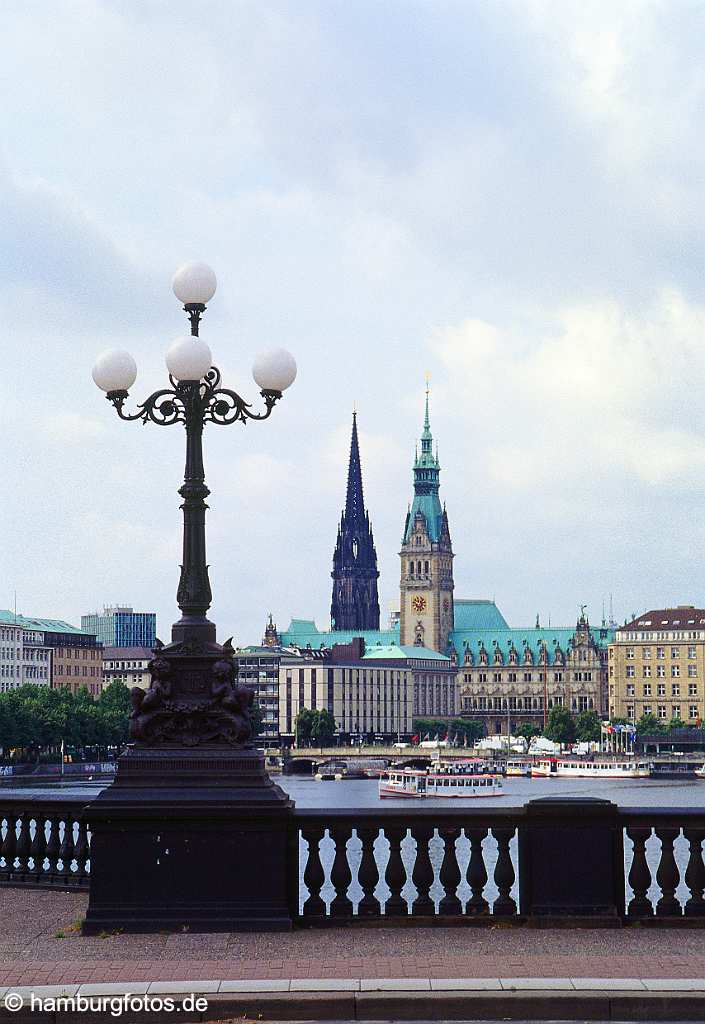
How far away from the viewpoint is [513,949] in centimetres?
1183

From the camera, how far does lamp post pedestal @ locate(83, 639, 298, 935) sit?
12781 mm

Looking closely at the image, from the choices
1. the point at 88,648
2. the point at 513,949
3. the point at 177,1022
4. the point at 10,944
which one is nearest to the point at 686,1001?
the point at 513,949

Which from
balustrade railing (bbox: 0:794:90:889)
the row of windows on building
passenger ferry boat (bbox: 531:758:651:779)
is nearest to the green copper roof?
the row of windows on building

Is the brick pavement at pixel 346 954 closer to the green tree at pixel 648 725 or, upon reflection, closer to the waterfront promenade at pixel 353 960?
the waterfront promenade at pixel 353 960

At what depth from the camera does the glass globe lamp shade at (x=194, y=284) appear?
1505cm

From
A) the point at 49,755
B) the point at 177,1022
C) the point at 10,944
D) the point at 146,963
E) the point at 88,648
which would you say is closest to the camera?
the point at 177,1022

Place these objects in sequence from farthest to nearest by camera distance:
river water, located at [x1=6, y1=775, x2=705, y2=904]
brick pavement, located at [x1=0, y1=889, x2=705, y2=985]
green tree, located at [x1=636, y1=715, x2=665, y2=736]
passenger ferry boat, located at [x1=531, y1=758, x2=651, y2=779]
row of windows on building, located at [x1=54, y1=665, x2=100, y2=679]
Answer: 1. green tree, located at [x1=636, y1=715, x2=665, y2=736]
2. row of windows on building, located at [x1=54, y1=665, x2=100, y2=679]
3. passenger ferry boat, located at [x1=531, y1=758, x2=651, y2=779]
4. river water, located at [x1=6, y1=775, x2=705, y2=904]
5. brick pavement, located at [x1=0, y1=889, x2=705, y2=985]

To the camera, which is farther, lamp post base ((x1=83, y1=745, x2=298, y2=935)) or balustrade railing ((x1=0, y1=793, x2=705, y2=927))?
balustrade railing ((x1=0, y1=793, x2=705, y2=927))

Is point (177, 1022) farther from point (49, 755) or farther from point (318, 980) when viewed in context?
point (49, 755)

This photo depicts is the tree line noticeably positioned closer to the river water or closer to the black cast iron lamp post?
the river water

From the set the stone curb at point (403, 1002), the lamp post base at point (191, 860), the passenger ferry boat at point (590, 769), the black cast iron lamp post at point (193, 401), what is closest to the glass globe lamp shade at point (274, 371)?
the black cast iron lamp post at point (193, 401)

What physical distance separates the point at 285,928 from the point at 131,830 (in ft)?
4.33

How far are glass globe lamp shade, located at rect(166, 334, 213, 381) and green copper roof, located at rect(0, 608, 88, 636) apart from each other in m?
164

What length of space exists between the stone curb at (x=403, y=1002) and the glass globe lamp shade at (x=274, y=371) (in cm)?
614
